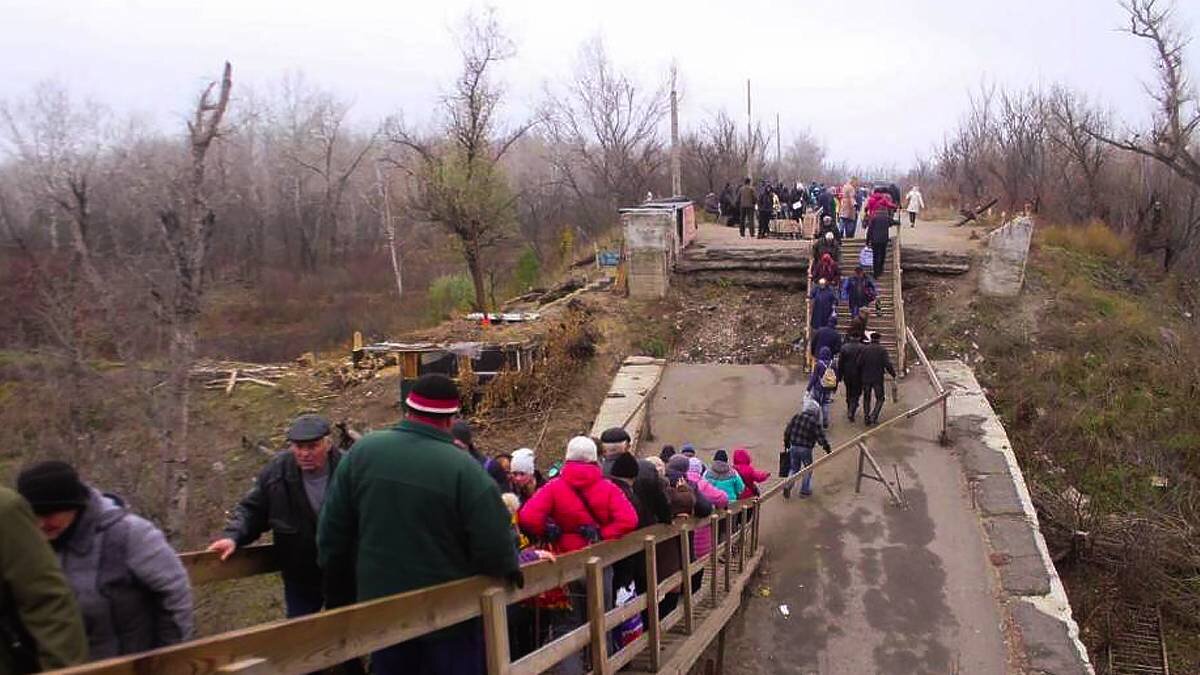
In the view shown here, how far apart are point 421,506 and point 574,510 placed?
1.73 m

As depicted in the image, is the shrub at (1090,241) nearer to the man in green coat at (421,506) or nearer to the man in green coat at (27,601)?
the man in green coat at (421,506)

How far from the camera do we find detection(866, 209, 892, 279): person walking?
17.0 metres

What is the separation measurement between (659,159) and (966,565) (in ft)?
138

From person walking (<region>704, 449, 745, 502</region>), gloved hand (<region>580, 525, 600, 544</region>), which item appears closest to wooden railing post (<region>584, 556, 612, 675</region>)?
gloved hand (<region>580, 525, 600, 544</region>)

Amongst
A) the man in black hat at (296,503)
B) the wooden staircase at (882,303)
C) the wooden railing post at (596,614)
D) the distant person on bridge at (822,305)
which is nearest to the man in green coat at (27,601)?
→ the man in black hat at (296,503)

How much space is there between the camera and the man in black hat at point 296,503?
4.16 metres

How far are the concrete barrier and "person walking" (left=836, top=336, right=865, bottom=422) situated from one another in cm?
129

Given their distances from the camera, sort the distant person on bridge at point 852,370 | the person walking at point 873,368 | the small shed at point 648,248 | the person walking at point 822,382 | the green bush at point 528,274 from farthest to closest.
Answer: the green bush at point 528,274, the small shed at point 648,248, the distant person on bridge at point 852,370, the person walking at point 873,368, the person walking at point 822,382

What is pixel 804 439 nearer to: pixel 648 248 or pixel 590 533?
pixel 590 533

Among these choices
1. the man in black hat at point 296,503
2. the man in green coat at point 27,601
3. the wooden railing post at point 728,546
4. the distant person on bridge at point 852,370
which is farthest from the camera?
the distant person on bridge at point 852,370

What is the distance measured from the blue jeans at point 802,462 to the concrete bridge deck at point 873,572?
0.52 feet

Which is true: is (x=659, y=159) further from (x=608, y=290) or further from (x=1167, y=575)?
(x=1167, y=575)

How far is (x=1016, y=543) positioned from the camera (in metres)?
9.10

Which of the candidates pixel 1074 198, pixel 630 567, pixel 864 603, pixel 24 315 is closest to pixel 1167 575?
pixel 864 603
